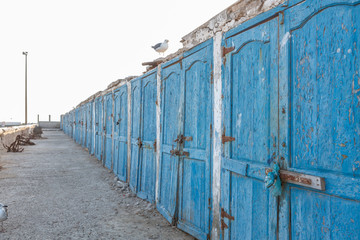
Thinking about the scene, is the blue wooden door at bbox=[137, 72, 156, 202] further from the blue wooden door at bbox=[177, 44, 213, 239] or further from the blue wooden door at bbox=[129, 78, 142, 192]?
the blue wooden door at bbox=[177, 44, 213, 239]

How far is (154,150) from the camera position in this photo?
18.4 feet

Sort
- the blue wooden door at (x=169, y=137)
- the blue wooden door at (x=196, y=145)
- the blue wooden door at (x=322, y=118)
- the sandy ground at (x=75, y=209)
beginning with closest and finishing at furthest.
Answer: the blue wooden door at (x=322, y=118) < the blue wooden door at (x=196, y=145) < the sandy ground at (x=75, y=209) < the blue wooden door at (x=169, y=137)

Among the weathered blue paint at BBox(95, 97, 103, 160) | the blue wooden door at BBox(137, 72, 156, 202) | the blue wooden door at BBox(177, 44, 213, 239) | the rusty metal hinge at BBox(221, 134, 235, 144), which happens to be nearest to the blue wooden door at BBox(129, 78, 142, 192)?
the blue wooden door at BBox(137, 72, 156, 202)

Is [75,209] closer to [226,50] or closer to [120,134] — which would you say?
[120,134]

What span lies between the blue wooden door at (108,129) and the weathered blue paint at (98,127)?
1055mm

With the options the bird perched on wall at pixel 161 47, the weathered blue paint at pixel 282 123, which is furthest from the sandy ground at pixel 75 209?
the bird perched on wall at pixel 161 47

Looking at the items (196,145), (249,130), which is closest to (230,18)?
(249,130)

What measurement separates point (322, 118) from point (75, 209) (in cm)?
472

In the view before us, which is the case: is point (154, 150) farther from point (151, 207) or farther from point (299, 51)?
point (299, 51)

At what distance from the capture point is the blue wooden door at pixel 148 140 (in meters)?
5.72

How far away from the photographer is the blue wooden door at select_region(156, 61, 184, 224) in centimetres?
459

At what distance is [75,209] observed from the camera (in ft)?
17.2

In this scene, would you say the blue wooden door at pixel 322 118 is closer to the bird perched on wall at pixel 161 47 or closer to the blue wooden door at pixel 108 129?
the bird perched on wall at pixel 161 47

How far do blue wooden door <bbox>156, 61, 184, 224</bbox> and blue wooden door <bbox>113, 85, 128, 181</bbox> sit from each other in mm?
2928
